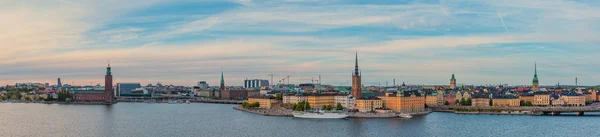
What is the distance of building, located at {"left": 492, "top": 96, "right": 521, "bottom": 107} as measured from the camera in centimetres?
5803

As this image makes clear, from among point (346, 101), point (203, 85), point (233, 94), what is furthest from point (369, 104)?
point (203, 85)

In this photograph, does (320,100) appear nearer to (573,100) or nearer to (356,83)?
(356,83)

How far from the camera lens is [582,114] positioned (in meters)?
47.2

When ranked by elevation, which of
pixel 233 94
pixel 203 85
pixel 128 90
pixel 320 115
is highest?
pixel 203 85

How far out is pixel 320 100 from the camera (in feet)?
180

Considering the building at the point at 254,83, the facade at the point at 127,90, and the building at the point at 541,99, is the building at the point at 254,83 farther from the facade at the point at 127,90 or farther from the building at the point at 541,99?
the building at the point at 541,99

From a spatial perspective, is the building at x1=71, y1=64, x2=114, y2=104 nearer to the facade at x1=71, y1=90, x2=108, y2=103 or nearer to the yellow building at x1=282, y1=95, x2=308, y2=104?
the facade at x1=71, y1=90, x2=108, y2=103

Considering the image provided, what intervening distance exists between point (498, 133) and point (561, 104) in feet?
95.1

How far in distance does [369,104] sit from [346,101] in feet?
13.1

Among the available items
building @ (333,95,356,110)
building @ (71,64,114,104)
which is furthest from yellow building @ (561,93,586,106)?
building @ (71,64,114,104)

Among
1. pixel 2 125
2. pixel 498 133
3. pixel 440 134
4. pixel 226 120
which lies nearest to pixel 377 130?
pixel 440 134

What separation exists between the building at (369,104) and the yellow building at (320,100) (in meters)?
4.73

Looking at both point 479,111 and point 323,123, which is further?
point 479,111

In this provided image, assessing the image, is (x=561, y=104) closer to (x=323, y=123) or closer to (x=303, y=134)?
(x=323, y=123)
